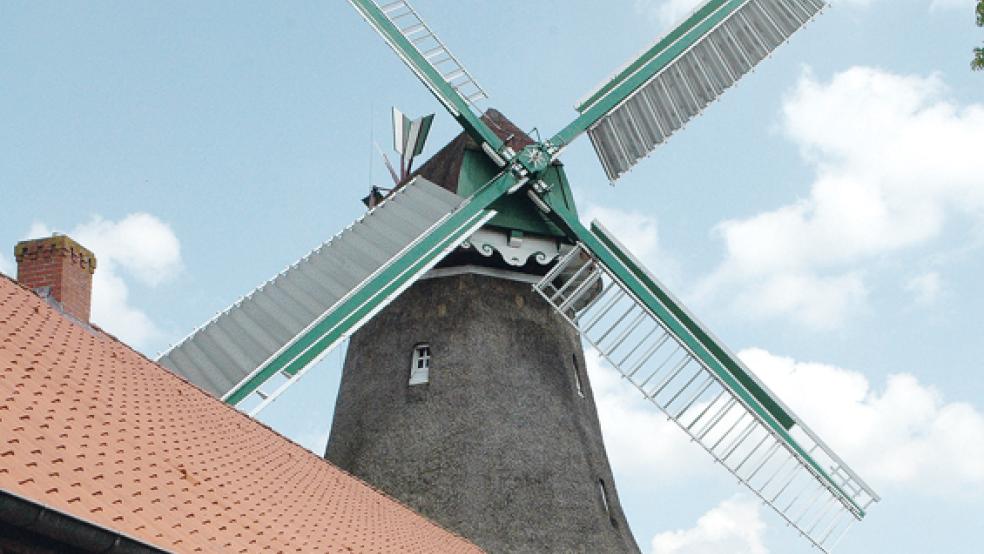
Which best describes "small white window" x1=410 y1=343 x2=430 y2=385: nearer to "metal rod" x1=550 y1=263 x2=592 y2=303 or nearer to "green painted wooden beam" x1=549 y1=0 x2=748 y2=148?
"metal rod" x1=550 y1=263 x2=592 y2=303

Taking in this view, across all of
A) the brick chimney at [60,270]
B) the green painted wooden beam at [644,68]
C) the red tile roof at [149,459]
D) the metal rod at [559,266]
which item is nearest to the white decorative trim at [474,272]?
the metal rod at [559,266]

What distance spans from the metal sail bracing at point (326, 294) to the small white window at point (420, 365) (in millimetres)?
1236

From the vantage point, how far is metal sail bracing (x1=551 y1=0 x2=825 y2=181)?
1662cm

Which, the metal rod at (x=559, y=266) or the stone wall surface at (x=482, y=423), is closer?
the stone wall surface at (x=482, y=423)

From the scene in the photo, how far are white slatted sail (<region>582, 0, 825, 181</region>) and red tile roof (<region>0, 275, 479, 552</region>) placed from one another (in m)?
7.41

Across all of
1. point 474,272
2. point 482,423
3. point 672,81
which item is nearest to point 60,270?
point 482,423

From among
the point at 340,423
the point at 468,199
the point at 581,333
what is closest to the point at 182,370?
the point at 340,423

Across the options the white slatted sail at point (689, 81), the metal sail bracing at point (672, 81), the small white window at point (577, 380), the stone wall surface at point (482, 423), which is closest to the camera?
the stone wall surface at point (482, 423)

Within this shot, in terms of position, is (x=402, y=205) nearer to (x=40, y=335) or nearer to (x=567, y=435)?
(x=567, y=435)

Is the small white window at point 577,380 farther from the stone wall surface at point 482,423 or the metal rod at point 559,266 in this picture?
the metal rod at point 559,266

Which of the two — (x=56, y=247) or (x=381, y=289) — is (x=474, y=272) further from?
(x=56, y=247)

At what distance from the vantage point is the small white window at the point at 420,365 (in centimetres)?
1482

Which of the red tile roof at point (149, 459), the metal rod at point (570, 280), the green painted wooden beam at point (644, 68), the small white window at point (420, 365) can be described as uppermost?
the green painted wooden beam at point (644, 68)

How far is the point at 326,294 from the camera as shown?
1370 cm
